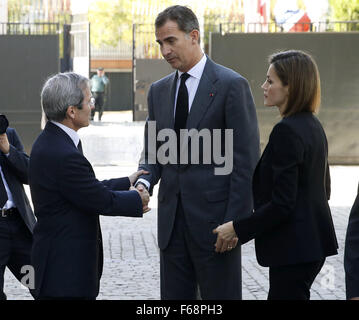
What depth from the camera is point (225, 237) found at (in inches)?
177

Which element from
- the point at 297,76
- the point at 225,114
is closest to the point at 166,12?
the point at 225,114

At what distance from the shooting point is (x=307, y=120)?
420 cm

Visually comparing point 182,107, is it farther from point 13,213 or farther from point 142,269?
point 142,269

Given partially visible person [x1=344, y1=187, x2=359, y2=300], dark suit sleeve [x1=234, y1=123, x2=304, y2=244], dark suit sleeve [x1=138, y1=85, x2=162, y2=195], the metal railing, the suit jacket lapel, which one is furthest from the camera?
the metal railing

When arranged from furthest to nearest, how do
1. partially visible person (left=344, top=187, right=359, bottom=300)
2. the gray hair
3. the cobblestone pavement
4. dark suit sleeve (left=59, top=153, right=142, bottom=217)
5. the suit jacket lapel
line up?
the cobblestone pavement
the suit jacket lapel
the gray hair
dark suit sleeve (left=59, top=153, right=142, bottom=217)
partially visible person (left=344, top=187, right=359, bottom=300)

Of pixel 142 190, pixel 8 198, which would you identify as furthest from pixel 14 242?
pixel 142 190

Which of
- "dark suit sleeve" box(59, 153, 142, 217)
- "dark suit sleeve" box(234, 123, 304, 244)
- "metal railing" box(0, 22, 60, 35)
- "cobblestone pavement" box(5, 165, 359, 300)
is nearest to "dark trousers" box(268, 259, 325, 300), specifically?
"dark suit sleeve" box(234, 123, 304, 244)

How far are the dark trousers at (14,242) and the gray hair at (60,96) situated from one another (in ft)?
4.18

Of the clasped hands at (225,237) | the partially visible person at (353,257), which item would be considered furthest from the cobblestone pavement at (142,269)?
the partially visible person at (353,257)

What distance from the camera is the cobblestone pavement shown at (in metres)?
7.13

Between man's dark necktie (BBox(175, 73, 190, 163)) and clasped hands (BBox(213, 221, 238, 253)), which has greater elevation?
man's dark necktie (BBox(175, 73, 190, 163))

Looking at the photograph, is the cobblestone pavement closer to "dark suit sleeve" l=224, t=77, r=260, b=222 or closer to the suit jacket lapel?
"dark suit sleeve" l=224, t=77, r=260, b=222
